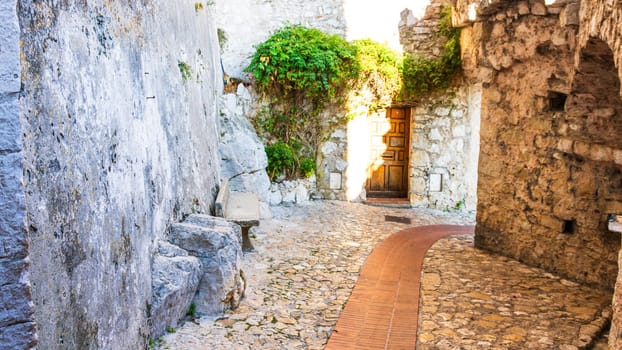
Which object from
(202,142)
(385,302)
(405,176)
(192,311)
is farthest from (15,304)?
(405,176)

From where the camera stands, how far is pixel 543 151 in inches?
226

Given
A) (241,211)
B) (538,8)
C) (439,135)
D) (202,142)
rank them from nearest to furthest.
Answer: (538,8) < (241,211) < (202,142) < (439,135)

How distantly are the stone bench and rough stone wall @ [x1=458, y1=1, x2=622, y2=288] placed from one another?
3.00m

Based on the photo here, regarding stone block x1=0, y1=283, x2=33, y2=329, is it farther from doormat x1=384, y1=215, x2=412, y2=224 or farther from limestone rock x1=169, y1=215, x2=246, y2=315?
doormat x1=384, y1=215, x2=412, y2=224

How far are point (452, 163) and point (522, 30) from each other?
442 centimetres

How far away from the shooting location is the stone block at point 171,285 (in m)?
3.39

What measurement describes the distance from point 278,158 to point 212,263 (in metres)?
5.56

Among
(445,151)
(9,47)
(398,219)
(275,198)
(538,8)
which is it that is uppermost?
(538,8)

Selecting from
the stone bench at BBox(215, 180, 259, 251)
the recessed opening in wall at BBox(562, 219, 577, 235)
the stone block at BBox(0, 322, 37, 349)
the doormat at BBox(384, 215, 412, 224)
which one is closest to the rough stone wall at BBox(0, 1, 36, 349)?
the stone block at BBox(0, 322, 37, 349)

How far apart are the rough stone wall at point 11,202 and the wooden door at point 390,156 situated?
8837 millimetres

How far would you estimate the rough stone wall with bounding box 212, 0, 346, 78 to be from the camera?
388 inches

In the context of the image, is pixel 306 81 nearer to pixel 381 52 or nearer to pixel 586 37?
pixel 381 52

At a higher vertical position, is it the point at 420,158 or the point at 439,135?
the point at 439,135

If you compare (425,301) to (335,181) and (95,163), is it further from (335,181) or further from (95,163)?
(335,181)
